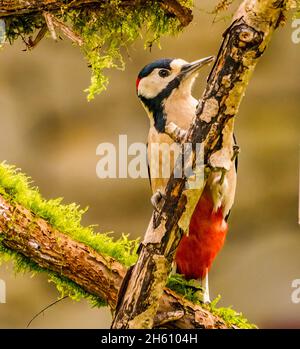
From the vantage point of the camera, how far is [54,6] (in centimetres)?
121

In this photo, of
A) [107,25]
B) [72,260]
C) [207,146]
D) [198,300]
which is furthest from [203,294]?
[107,25]

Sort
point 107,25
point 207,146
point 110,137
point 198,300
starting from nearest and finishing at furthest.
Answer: point 207,146 → point 107,25 → point 198,300 → point 110,137

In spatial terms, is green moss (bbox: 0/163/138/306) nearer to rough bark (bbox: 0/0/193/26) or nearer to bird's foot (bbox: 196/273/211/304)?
bird's foot (bbox: 196/273/211/304)

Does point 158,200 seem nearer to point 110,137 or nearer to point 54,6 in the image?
point 54,6

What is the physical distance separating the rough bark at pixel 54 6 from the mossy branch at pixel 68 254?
296 millimetres

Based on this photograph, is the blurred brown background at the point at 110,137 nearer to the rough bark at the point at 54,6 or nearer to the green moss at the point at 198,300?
the green moss at the point at 198,300

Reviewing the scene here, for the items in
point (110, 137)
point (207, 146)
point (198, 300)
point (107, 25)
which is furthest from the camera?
point (110, 137)

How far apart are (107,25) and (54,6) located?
3.9 inches

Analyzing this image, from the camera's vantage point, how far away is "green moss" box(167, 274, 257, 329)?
135 centimetres

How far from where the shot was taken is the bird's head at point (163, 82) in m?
1.30

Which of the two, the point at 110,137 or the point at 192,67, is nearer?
the point at 192,67

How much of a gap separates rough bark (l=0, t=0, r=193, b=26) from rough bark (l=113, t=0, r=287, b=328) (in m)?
0.18

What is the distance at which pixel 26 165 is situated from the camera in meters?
2.11
